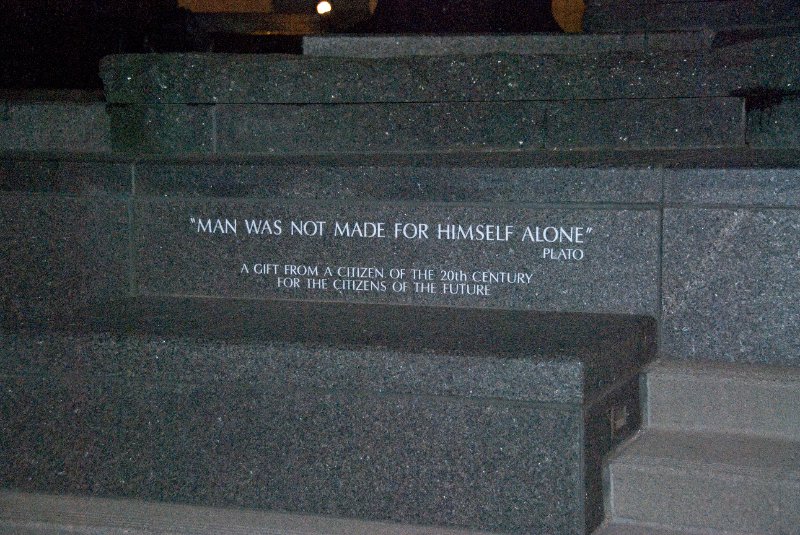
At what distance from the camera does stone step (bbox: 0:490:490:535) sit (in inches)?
157

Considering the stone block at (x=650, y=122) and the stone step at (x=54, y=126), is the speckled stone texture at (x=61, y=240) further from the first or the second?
the stone block at (x=650, y=122)

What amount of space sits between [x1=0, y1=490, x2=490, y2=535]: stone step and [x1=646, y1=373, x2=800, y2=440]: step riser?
107 centimetres

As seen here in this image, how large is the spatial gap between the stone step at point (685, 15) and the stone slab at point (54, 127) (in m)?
3.54

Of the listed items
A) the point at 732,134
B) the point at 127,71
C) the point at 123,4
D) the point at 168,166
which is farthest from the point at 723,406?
the point at 123,4

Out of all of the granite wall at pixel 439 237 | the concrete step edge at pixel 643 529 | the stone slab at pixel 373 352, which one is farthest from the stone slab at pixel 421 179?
the concrete step edge at pixel 643 529

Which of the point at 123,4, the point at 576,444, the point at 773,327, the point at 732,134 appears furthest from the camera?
the point at 123,4

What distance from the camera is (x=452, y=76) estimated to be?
5.50 m

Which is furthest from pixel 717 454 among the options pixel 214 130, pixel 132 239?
pixel 214 130

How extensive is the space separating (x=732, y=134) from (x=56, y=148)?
3721 mm

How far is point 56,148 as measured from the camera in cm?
609

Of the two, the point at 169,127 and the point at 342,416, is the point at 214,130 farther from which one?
the point at 342,416

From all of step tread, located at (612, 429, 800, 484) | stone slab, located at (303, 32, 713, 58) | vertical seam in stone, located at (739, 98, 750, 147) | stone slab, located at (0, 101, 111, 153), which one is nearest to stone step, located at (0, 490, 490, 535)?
step tread, located at (612, 429, 800, 484)

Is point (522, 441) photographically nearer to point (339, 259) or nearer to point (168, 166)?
point (339, 259)

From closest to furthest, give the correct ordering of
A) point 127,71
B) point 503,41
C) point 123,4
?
point 127,71, point 503,41, point 123,4
